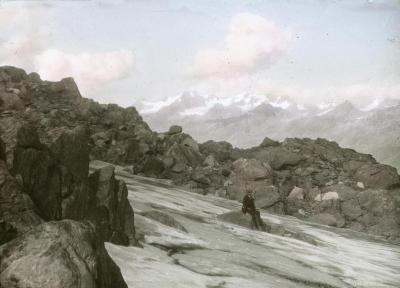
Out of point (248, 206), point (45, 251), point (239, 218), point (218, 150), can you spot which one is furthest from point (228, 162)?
point (45, 251)

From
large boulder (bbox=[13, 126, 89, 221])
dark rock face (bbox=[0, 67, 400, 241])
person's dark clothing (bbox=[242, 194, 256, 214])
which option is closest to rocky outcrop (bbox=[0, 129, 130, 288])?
large boulder (bbox=[13, 126, 89, 221])

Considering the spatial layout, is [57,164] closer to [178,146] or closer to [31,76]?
[178,146]

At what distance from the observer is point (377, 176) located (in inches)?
1166

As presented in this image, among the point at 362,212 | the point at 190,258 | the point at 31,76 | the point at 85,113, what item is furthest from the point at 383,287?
the point at 31,76

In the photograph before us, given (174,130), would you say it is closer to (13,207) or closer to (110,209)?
(110,209)

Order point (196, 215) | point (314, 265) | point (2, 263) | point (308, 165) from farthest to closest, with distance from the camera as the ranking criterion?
point (308, 165) → point (196, 215) → point (314, 265) → point (2, 263)

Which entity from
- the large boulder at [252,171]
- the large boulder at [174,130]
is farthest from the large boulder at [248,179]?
the large boulder at [174,130]

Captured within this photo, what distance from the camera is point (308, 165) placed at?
103 ft

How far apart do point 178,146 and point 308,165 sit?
27.1 feet

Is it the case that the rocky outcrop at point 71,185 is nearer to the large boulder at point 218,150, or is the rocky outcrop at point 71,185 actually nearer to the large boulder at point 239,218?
the large boulder at point 239,218

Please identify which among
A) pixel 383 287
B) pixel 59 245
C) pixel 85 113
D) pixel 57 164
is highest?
pixel 85 113

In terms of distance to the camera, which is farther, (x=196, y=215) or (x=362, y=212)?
(x=362, y=212)

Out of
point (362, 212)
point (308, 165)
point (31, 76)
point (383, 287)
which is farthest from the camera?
point (31, 76)

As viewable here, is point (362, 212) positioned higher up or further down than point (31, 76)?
further down
